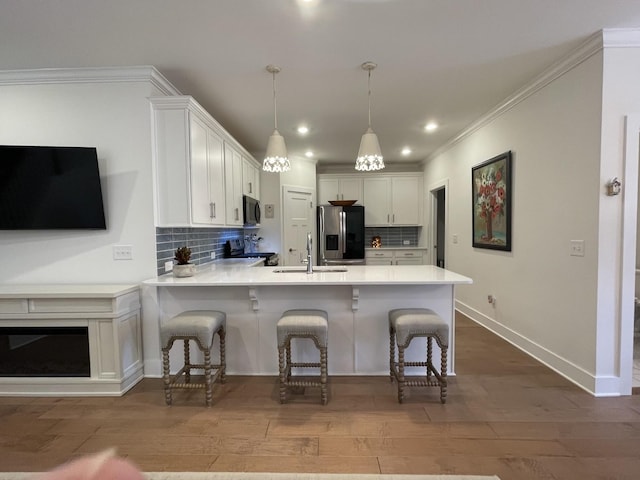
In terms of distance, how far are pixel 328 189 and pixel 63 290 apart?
176 inches

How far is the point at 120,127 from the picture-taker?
97.8 inches

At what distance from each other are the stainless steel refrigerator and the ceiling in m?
2.53

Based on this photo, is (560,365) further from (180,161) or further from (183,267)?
(180,161)

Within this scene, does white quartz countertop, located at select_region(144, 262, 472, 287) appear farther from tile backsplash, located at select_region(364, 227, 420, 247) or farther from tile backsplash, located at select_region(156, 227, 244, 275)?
tile backsplash, located at select_region(364, 227, 420, 247)

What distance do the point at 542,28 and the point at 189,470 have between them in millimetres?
3443

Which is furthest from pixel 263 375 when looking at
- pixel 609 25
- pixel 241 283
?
pixel 609 25

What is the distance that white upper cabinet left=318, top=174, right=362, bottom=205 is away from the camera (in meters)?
5.93

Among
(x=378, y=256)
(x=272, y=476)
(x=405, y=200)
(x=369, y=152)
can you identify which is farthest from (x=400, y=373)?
(x=405, y=200)

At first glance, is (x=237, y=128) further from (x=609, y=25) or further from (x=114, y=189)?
(x=609, y=25)

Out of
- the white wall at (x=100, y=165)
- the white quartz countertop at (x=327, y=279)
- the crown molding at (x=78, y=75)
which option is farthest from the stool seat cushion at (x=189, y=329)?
the crown molding at (x=78, y=75)

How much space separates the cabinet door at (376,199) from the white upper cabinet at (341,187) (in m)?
0.14

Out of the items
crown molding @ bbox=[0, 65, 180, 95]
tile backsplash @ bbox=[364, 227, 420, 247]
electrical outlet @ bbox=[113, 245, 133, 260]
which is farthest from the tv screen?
tile backsplash @ bbox=[364, 227, 420, 247]

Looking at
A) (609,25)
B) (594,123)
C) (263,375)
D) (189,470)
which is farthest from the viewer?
(263,375)

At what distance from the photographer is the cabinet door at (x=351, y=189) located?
593 cm
